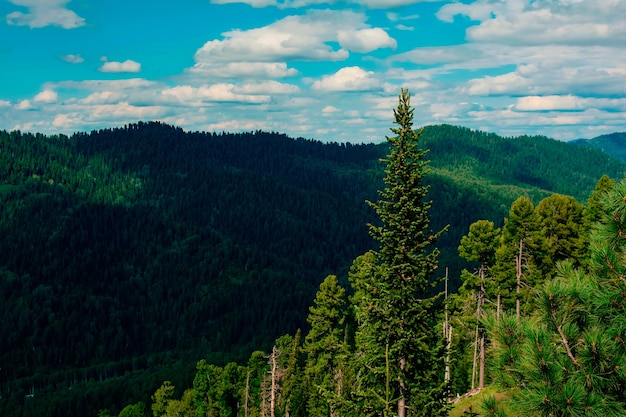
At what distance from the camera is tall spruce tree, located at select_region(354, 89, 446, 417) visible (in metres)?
21.7

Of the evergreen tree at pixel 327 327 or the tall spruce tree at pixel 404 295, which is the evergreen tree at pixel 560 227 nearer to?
the evergreen tree at pixel 327 327

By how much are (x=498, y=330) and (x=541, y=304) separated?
1432 mm

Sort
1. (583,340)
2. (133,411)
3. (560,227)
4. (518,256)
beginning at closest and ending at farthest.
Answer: (583,340) → (518,256) → (560,227) → (133,411)

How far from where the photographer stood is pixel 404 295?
71.6 feet

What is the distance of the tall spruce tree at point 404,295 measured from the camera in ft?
71.3

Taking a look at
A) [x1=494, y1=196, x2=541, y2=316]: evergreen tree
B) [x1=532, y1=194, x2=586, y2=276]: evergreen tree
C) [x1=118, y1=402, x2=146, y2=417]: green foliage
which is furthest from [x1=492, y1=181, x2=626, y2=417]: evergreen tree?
[x1=118, y1=402, x2=146, y2=417]: green foliage

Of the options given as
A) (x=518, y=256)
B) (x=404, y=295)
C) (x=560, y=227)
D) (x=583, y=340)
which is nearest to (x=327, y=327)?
(x=518, y=256)

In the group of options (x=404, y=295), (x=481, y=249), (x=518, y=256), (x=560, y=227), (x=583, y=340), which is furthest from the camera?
(x=481, y=249)

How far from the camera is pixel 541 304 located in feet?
32.9

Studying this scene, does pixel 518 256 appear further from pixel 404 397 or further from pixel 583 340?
pixel 583 340

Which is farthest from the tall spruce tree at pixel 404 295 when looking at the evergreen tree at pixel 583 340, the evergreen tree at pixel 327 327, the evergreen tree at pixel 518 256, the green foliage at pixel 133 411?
the green foliage at pixel 133 411

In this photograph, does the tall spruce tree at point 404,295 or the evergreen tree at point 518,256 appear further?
the evergreen tree at point 518,256

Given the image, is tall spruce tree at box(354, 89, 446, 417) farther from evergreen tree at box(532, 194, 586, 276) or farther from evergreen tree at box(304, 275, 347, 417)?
evergreen tree at box(532, 194, 586, 276)

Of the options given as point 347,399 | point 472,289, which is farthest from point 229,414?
point 347,399
